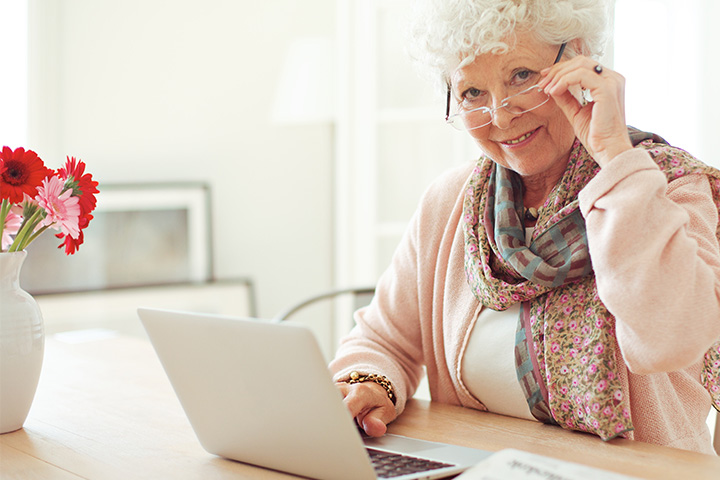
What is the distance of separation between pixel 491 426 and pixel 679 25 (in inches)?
75.0

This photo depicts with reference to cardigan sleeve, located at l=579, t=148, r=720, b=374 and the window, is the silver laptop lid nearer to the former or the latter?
cardigan sleeve, located at l=579, t=148, r=720, b=374

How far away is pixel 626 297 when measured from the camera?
1.04 m

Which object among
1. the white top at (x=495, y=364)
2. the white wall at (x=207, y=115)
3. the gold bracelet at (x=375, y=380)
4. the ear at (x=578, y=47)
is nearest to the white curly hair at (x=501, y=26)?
the ear at (x=578, y=47)

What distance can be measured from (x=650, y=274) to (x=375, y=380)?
18.6 inches

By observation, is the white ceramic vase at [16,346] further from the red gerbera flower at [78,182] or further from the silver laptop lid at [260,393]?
the silver laptop lid at [260,393]

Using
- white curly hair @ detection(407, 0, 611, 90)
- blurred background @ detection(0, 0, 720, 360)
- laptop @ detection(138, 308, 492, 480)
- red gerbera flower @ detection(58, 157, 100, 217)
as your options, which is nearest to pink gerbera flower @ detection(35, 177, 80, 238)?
red gerbera flower @ detection(58, 157, 100, 217)

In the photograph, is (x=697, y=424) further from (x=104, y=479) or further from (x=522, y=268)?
(x=104, y=479)

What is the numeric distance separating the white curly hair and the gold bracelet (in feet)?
1.88

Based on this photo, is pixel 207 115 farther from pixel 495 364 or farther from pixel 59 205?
pixel 495 364

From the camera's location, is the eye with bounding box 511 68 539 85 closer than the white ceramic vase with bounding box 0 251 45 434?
No

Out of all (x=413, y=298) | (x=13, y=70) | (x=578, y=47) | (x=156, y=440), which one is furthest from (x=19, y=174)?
(x=13, y=70)

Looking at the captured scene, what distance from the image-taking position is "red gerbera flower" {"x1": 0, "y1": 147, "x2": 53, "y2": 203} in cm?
110

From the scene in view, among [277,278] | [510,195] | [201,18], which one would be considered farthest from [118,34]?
[510,195]

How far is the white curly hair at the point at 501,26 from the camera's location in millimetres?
1232
